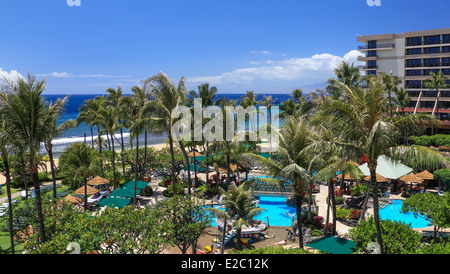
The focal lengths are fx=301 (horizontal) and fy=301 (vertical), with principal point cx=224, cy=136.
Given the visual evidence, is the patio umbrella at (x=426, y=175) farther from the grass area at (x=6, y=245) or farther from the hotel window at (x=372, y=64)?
the hotel window at (x=372, y=64)

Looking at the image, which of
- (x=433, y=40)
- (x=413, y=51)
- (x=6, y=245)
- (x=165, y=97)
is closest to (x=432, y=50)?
(x=433, y=40)

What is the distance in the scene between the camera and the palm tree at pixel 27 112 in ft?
36.9

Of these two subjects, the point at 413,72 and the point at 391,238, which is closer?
the point at 391,238

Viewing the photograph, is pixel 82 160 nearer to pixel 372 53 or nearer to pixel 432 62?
pixel 372 53

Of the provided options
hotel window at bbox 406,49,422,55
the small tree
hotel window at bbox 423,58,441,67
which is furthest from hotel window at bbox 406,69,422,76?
the small tree

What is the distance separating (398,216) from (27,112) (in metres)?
23.6

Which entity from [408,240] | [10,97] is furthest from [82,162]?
[408,240]

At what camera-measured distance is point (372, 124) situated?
10812 millimetres

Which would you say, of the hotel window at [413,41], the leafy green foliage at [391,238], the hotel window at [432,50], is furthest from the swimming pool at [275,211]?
the hotel window at [413,41]

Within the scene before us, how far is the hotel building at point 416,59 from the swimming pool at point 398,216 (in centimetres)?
3570

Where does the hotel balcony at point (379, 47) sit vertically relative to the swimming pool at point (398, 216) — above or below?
above

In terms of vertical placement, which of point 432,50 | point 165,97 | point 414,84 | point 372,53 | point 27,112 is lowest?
point 27,112

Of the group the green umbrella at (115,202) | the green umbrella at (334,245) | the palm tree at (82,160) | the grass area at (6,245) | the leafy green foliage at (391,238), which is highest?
the palm tree at (82,160)
